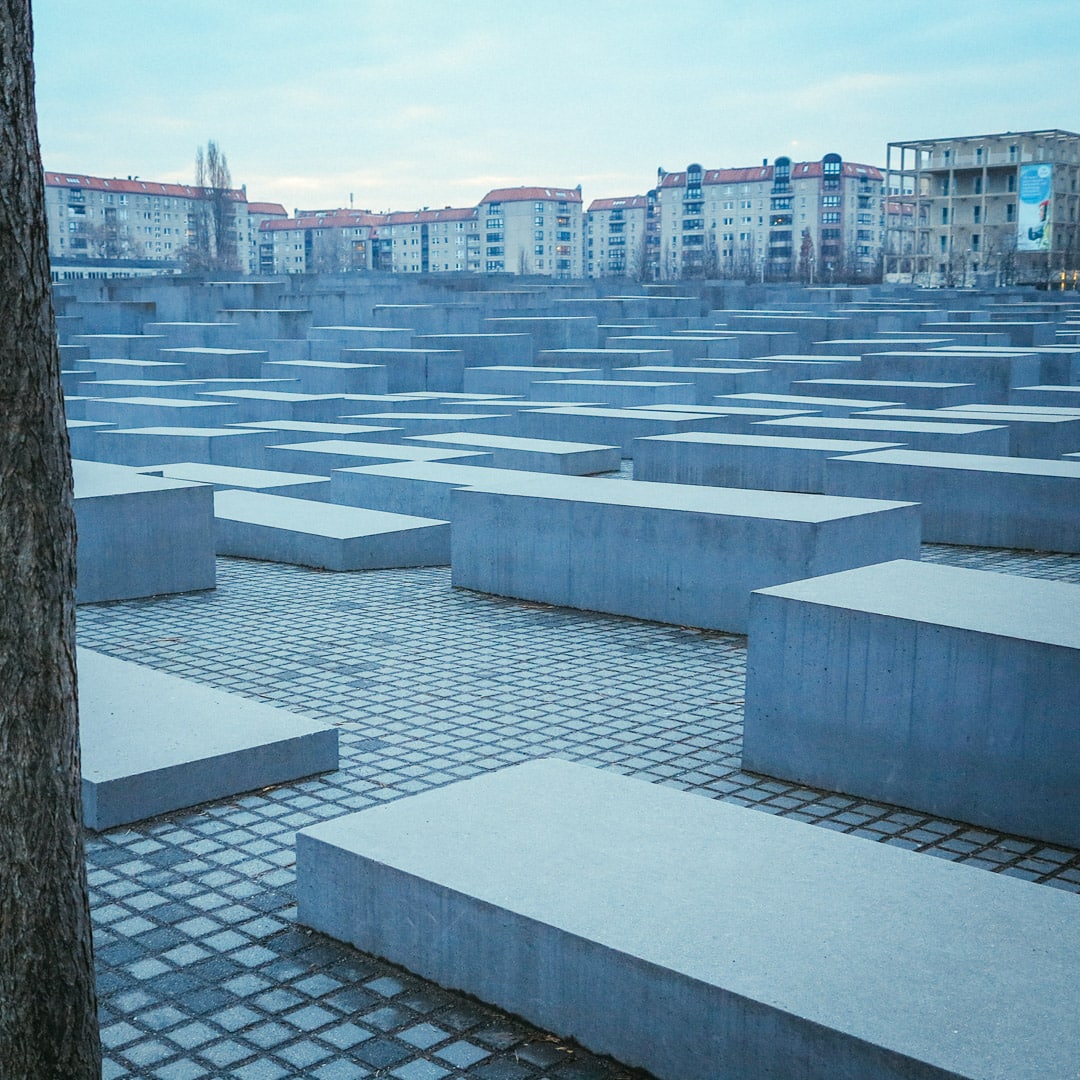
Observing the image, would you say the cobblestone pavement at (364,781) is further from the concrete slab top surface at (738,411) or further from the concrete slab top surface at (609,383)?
the concrete slab top surface at (609,383)

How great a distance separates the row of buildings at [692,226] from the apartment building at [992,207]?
13 cm

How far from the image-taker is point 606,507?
9.15 meters

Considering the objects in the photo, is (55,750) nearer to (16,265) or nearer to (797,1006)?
(16,265)

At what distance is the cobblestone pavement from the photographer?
3760 millimetres

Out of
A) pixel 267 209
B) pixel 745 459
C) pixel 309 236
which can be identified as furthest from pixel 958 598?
pixel 267 209

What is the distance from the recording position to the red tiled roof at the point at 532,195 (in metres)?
168

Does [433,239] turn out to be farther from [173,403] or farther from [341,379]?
[173,403]

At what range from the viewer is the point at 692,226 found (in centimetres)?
16038

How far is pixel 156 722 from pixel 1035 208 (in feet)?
289

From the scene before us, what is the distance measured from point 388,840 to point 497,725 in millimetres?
2344

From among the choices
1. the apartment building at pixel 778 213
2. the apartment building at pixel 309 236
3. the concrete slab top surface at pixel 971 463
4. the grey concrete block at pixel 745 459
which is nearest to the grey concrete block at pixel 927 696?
the concrete slab top surface at pixel 971 463

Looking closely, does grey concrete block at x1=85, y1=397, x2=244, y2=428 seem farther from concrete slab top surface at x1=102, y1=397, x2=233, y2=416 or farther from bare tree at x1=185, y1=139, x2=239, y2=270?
bare tree at x1=185, y1=139, x2=239, y2=270

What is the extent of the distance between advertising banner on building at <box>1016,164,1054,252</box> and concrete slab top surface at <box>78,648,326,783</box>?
85.9 meters

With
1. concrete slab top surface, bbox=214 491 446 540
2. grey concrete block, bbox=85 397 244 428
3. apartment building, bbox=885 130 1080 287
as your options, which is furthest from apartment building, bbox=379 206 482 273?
concrete slab top surface, bbox=214 491 446 540
